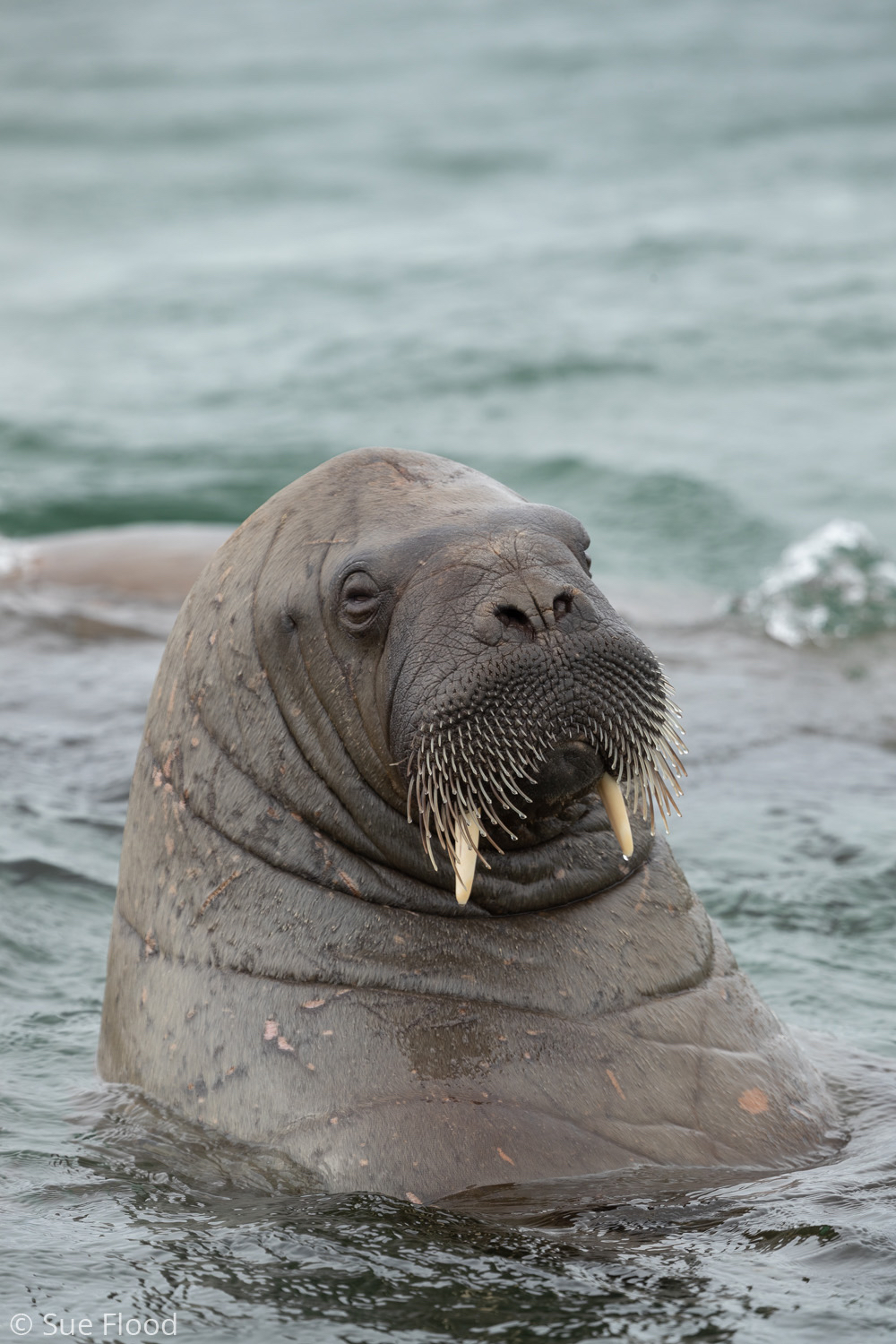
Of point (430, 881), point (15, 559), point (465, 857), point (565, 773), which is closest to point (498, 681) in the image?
point (565, 773)

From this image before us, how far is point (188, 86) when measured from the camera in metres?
33.3

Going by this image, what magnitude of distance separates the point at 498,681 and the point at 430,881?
0.67 m

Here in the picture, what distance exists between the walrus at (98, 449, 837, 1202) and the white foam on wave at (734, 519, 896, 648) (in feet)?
20.7

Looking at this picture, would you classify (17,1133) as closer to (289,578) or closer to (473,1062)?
(473,1062)

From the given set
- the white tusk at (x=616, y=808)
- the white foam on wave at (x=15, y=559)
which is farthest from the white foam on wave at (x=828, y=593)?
the white tusk at (x=616, y=808)

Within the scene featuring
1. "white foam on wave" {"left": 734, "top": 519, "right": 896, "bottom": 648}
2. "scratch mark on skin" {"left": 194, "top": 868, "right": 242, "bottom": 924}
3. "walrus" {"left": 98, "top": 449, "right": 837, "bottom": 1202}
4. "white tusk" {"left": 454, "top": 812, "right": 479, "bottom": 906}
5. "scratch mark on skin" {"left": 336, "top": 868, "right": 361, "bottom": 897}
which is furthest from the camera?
"white foam on wave" {"left": 734, "top": 519, "right": 896, "bottom": 648}

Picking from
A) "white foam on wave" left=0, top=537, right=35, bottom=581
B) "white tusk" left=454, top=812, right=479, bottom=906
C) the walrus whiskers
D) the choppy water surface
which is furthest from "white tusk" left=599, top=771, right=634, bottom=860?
"white foam on wave" left=0, top=537, right=35, bottom=581

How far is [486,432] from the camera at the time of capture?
661 inches

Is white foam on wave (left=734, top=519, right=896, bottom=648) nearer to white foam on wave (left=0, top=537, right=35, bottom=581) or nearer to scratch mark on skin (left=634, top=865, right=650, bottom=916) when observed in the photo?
white foam on wave (left=0, top=537, right=35, bottom=581)

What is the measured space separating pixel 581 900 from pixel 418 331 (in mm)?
15598

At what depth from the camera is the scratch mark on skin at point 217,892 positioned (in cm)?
448

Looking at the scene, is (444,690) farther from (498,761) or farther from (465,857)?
(465,857)

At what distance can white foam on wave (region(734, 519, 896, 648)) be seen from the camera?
10758 millimetres

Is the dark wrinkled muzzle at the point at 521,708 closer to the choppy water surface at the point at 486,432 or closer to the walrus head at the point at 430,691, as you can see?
the walrus head at the point at 430,691
